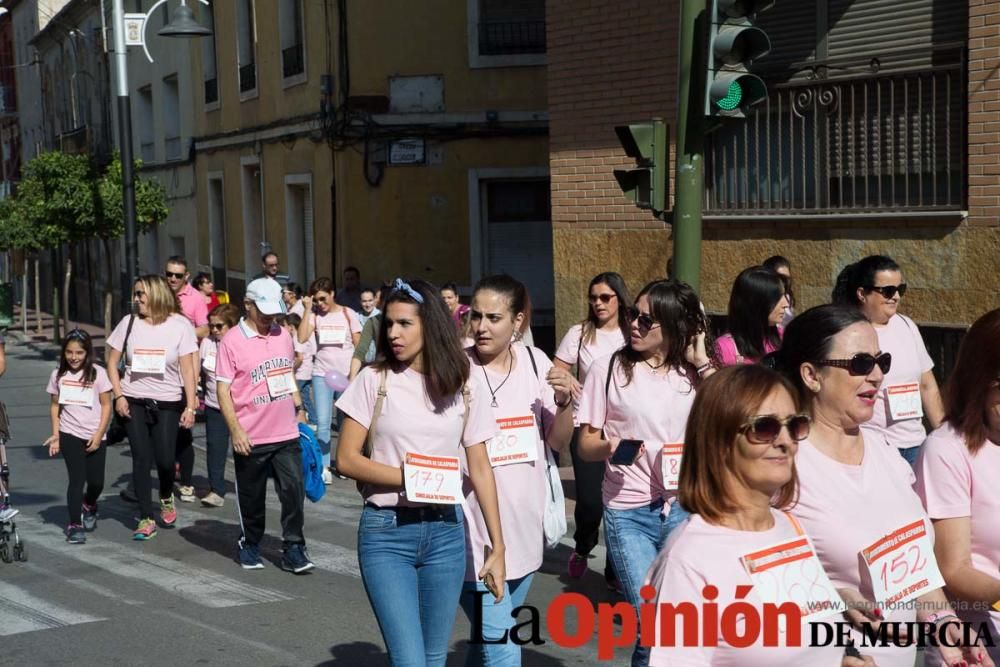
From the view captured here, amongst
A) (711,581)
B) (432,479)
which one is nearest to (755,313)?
(432,479)

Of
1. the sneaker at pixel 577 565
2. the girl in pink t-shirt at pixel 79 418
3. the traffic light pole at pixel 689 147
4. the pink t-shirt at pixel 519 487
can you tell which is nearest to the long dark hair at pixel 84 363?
the girl in pink t-shirt at pixel 79 418

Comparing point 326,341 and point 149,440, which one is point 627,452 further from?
point 326,341

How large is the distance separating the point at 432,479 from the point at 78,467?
5.60 m

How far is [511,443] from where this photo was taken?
17.8 ft

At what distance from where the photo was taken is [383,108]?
1927cm

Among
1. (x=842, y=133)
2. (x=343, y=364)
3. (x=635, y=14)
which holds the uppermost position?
(x=635, y=14)

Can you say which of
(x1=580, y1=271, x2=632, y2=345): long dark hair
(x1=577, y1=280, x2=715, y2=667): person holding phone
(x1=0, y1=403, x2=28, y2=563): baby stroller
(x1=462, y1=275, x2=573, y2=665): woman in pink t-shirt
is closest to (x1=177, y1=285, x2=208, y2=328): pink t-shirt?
(x1=0, y1=403, x2=28, y2=563): baby stroller

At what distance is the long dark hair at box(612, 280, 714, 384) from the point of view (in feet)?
17.6

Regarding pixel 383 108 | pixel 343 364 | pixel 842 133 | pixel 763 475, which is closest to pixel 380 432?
pixel 763 475

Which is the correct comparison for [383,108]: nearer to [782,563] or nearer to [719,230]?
[719,230]

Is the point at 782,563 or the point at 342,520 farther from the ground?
the point at 782,563

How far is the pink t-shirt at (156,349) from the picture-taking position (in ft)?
32.0

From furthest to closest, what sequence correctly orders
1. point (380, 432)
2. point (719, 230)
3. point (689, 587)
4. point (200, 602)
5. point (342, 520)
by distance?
point (719, 230) < point (342, 520) < point (200, 602) < point (380, 432) < point (689, 587)

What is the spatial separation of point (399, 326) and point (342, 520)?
18.9 ft
